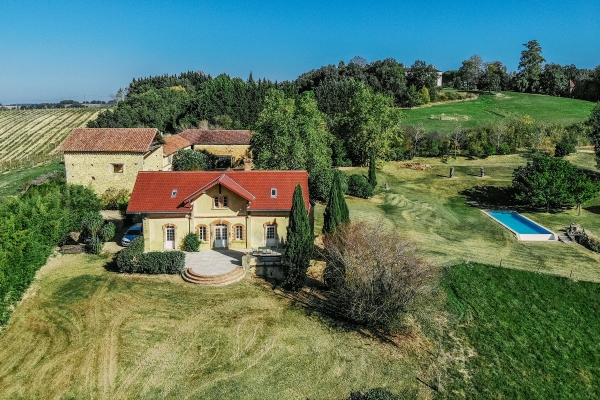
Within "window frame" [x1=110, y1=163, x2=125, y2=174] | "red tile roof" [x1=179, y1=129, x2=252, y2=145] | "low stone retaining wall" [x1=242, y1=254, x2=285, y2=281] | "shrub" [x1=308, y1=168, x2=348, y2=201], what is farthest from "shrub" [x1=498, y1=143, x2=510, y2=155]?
"window frame" [x1=110, y1=163, x2=125, y2=174]

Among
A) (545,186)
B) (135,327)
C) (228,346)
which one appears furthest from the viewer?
(545,186)

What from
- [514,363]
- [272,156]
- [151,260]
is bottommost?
[514,363]

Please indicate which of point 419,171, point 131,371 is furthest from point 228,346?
point 419,171

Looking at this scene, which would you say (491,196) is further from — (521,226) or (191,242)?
(191,242)

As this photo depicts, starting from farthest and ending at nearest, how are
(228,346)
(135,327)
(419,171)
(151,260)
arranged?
(419,171), (151,260), (135,327), (228,346)

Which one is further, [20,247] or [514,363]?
[20,247]

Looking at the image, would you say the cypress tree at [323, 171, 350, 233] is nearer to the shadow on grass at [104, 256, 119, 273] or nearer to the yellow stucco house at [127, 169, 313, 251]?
the yellow stucco house at [127, 169, 313, 251]

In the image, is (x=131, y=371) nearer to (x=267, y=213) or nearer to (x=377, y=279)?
(x=377, y=279)

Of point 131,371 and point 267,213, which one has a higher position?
point 267,213
